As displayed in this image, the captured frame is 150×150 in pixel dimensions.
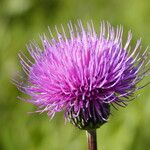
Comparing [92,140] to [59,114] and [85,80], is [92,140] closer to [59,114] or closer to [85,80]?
[85,80]

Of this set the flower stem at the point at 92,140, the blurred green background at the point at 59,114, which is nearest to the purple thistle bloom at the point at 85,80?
the flower stem at the point at 92,140

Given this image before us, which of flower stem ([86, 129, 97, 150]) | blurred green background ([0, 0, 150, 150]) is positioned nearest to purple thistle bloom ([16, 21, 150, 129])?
flower stem ([86, 129, 97, 150])

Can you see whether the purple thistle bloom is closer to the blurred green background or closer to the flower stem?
the flower stem

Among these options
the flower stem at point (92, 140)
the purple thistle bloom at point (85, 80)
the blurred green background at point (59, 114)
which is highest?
the blurred green background at point (59, 114)

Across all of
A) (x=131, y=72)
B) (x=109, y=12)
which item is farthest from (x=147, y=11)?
(x=131, y=72)

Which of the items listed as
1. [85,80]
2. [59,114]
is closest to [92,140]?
[85,80]

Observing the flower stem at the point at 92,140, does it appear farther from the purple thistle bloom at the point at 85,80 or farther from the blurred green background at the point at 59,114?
the blurred green background at the point at 59,114

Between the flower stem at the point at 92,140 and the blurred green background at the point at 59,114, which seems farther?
the blurred green background at the point at 59,114
